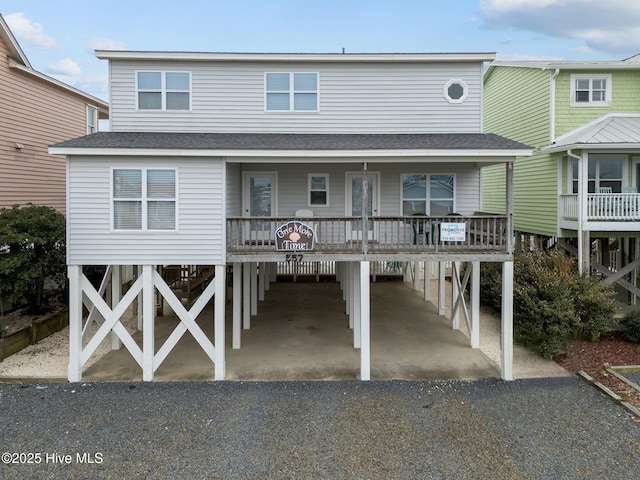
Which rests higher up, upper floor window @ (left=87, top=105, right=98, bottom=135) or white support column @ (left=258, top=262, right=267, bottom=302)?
upper floor window @ (left=87, top=105, right=98, bottom=135)

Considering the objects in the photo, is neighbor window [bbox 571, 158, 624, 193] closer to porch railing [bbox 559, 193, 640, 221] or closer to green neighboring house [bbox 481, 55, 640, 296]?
green neighboring house [bbox 481, 55, 640, 296]

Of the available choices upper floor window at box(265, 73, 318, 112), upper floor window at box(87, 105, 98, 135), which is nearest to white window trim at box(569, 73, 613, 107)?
upper floor window at box(265, 73, 318, 112)

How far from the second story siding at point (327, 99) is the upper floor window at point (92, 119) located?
917 centimetres

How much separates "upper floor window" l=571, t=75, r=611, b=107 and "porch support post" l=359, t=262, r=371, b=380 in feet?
Result: 35.0

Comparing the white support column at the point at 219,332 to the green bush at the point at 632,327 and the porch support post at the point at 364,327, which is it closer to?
the porch support post at the point at 364,327

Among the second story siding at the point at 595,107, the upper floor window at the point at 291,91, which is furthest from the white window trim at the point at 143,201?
the second story siding at the point at 595,107

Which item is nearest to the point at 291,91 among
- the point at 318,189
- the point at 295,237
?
the point at 318,189

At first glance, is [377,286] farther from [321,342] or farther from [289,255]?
[289,255]

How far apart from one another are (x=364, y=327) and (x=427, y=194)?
179 inches

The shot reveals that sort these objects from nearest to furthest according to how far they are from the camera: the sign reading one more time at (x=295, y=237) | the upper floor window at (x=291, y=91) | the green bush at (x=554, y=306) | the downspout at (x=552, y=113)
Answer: the sign reading one more time at (x=295, y=237), the green bush at (x=554, y=306), the upper floor window at (x=291, y=91), the downspout at (x=552, y=113)

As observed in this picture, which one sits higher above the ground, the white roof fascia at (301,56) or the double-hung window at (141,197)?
the white roof fascia at (301,56)

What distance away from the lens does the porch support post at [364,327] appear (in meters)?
9.52

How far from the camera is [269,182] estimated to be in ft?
40.3

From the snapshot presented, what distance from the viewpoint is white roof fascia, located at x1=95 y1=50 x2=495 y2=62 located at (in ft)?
39.2
